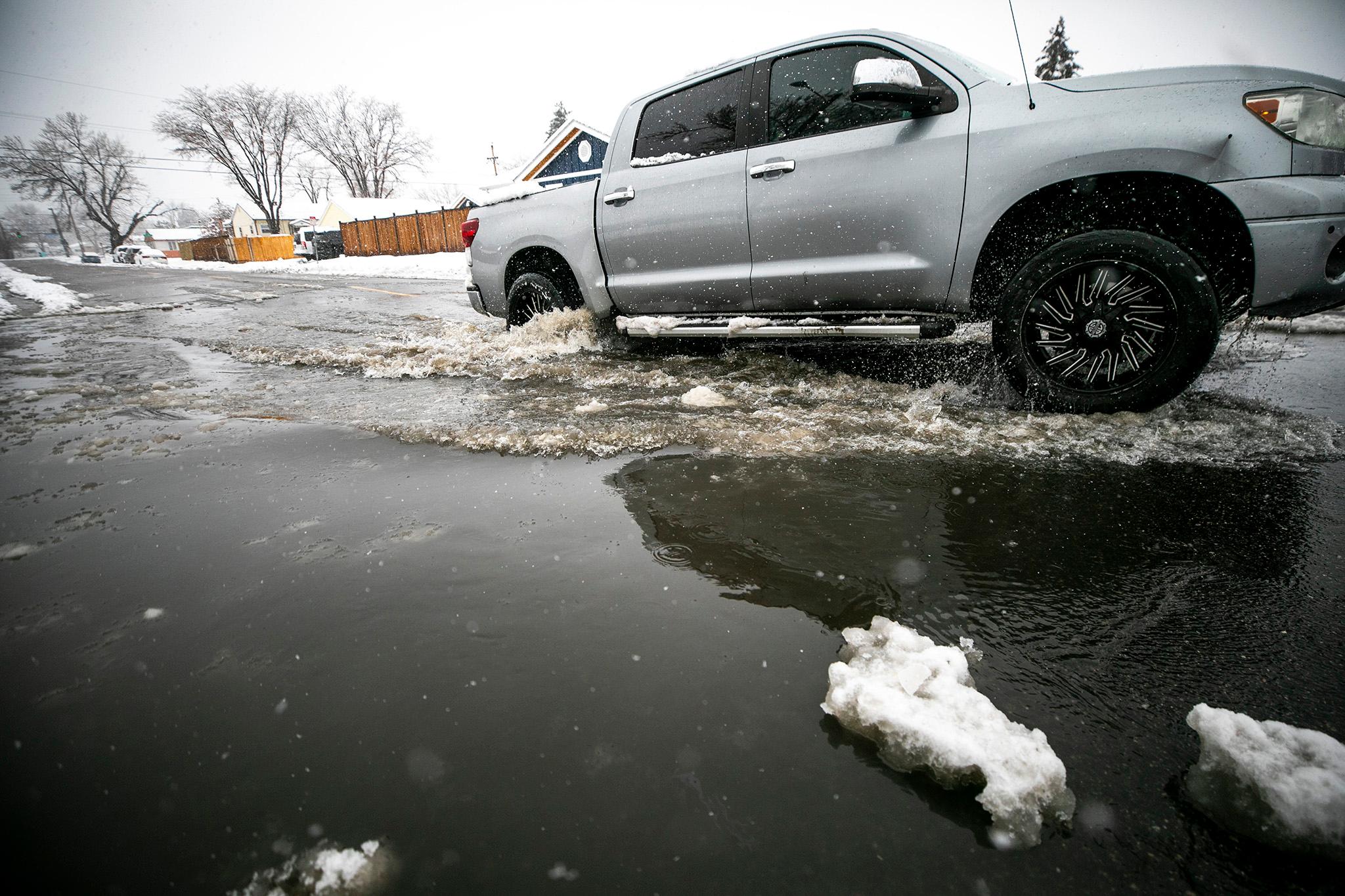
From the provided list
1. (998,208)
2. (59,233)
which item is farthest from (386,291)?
(59,233)

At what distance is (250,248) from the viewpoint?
4984cm

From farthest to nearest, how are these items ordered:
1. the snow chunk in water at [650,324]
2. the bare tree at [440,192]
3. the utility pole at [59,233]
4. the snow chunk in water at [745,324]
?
1. the bare tree at [440,192]
2. the utility pole at [59,233]
3. the snow chunk in water at [650,324]
4. the snow chunk in water at [745,324]

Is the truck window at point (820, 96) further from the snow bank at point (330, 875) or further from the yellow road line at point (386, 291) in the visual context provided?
the yellow road line at point (386, 291)

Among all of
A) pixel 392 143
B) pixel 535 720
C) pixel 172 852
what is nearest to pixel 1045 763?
pixel 535 720

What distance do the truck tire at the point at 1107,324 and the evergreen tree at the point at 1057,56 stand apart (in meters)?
41.9

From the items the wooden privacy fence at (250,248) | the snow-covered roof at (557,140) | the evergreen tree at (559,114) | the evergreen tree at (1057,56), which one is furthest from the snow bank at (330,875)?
the evergreen tree at (559,114)

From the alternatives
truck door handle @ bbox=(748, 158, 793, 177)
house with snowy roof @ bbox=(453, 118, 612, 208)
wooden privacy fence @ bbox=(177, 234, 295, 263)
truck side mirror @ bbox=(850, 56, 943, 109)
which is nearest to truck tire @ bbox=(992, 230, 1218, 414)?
truck side mirror @ bbox=(850, 56, 943, 109)

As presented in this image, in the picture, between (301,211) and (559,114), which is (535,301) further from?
(301,211)

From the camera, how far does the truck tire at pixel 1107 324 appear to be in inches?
102

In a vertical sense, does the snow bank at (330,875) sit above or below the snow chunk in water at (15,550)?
below

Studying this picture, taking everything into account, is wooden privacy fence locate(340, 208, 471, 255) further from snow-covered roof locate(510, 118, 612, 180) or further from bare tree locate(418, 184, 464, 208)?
bare tree locate(418, 184, 464, 208)

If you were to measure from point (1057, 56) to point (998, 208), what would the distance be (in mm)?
43554

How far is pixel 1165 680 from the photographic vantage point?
1.30 meters

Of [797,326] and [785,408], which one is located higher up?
[797,326]
